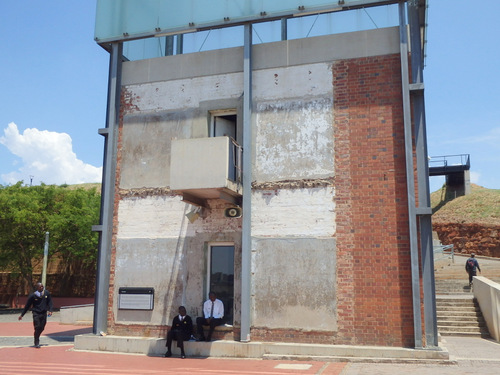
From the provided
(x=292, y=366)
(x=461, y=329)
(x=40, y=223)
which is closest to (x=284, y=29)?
(x=292, y=366)

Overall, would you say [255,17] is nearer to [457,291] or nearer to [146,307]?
[146,307]

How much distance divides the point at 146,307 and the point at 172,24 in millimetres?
7674

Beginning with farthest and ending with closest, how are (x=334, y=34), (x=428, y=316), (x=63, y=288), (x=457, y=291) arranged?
(x=63, y=288), (x=457, y=291), (x=334, y=34), (x=428, y=316)

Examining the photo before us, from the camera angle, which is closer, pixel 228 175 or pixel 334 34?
pixel 228 175

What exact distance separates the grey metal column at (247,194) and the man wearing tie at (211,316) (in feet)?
2.19

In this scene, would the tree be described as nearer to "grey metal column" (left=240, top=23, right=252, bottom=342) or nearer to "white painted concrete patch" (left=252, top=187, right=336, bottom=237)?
"grey metal column" (left=240, top=23, right=252, bottom=342)

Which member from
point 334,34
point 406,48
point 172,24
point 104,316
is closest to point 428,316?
point 406,48

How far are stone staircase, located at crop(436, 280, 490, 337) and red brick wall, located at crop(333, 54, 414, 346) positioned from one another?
235 inches

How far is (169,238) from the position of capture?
12.9 meters

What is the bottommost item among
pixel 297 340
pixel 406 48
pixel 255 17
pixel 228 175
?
pixel 297 340

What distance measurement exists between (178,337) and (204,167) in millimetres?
4100

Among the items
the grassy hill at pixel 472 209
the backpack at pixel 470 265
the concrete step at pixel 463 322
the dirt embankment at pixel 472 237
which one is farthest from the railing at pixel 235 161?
the grassy hill at pixel 472 209

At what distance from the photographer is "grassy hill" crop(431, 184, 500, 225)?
42.7 m

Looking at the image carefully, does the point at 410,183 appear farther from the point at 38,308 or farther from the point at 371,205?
the point at 38,308
